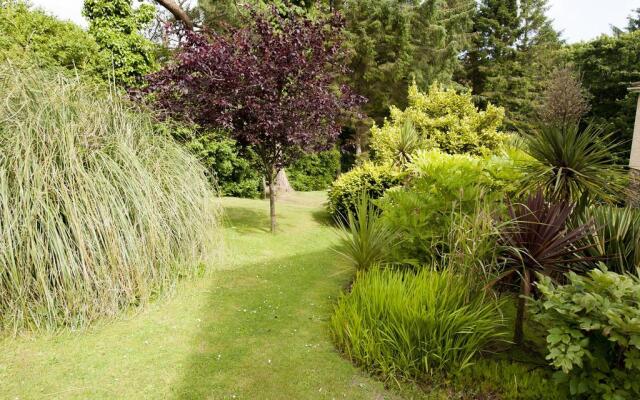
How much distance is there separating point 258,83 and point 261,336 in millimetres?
3958

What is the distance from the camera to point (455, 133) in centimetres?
1067

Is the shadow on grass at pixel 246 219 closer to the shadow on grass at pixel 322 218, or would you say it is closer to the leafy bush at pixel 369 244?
the shadow on grass at pixel 322 218

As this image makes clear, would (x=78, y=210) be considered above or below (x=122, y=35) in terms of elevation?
below

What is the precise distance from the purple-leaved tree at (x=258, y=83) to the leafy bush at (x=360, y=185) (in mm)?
1922

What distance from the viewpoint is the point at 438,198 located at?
4.36 m

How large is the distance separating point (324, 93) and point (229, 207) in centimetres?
409

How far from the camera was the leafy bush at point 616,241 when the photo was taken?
10.1ft

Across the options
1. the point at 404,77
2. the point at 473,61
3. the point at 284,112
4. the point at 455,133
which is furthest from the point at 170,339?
the point at 473,61

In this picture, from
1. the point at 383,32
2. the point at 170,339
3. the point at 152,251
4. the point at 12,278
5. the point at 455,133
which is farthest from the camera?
the point at 383,32

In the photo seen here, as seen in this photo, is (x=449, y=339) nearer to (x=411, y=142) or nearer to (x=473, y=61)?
(x=411, y=142)

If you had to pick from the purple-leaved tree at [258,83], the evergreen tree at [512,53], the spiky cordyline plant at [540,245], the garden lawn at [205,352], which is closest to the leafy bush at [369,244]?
the garden lawn at [205,352]

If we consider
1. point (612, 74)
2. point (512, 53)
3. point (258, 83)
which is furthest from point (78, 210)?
point (512, 53)

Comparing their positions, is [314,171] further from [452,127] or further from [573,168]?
[573,168]

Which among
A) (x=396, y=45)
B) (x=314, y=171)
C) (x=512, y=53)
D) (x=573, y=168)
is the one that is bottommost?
(x=314, y=171)
